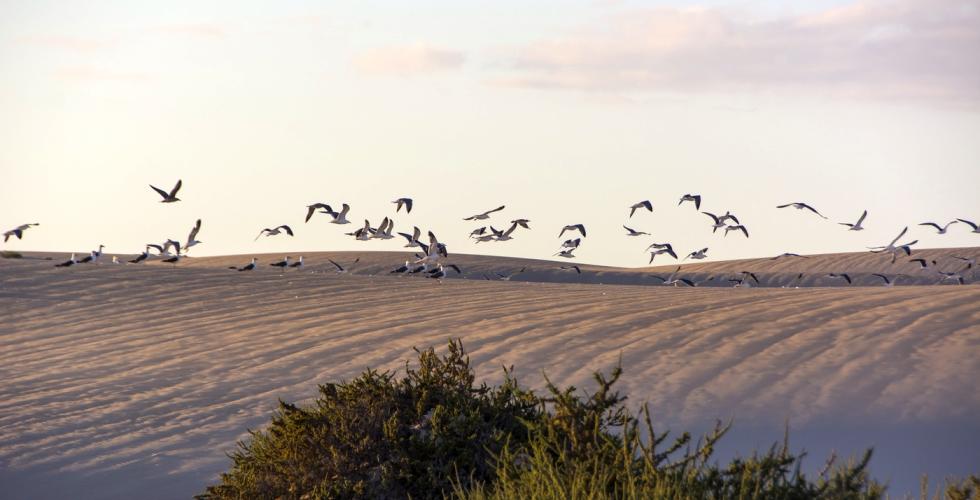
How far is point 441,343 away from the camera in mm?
18156

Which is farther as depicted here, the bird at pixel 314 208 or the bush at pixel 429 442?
the bird at pixel 314 208

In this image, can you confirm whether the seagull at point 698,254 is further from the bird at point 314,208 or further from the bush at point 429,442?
the bush at point 429,442

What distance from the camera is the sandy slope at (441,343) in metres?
13.2

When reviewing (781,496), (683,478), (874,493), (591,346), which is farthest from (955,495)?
(591,346)

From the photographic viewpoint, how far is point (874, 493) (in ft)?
18.1

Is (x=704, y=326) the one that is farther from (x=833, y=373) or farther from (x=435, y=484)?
(x=435, y=484)

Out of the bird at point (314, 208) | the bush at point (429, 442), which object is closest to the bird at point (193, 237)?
the bird at point (314, 208)

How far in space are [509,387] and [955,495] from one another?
258 cm

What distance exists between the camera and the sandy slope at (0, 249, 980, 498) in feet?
43.4

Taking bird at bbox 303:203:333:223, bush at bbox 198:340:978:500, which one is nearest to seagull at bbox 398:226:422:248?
bird at bbox 303:203:333:223

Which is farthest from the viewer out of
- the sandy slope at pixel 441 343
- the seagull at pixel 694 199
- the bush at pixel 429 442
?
the seagull at pixel 694 199

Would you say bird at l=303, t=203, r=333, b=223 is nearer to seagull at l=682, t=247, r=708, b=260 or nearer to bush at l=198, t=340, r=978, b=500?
seagull at l=682, t=247, r=708, b=260

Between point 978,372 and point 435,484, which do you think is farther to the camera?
point 978,372

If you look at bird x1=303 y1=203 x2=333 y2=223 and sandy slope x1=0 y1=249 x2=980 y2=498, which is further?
bird x1=303 y1=203 x2=333 y2=223
